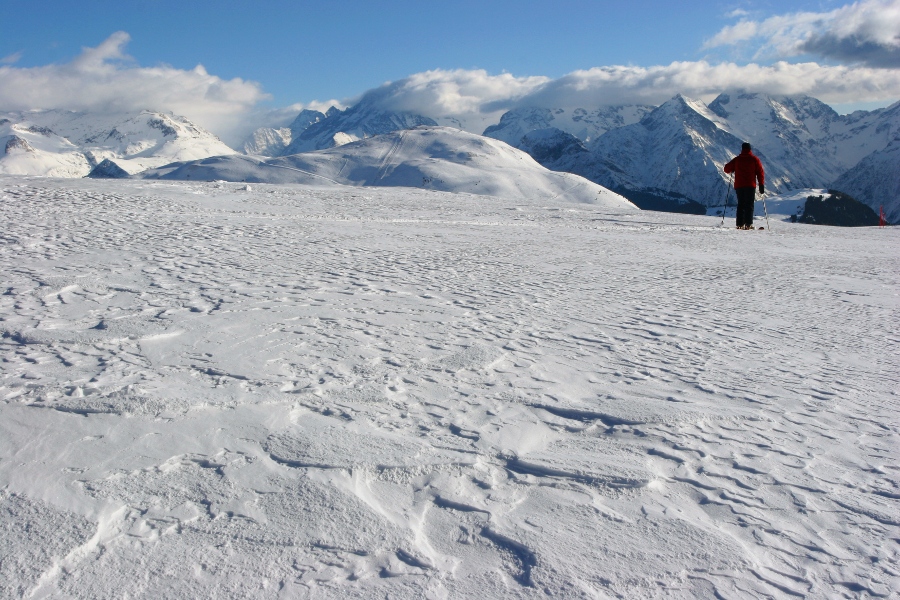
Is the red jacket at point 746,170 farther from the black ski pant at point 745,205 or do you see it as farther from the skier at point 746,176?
the black ski pant at point 745,205

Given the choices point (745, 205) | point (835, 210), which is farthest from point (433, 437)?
point (835, 210)

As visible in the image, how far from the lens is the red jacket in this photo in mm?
15258

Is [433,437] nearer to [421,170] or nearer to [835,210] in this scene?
[421,170]

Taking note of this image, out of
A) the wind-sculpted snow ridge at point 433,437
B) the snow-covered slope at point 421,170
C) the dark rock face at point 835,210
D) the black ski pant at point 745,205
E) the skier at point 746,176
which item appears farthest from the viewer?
the dark rock face at point 835,210

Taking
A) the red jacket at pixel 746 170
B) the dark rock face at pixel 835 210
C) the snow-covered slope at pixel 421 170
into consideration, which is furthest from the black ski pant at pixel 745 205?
the dark rock face at pixel 835 210

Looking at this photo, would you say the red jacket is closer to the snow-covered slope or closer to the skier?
the skier

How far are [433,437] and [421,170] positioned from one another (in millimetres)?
84534

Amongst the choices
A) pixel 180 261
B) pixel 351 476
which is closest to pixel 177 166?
pixel 180 261

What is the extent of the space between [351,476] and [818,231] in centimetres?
1786

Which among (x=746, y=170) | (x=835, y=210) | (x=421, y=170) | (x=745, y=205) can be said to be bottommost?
(x=745, y=205)

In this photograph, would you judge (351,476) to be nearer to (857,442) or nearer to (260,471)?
(260,471)

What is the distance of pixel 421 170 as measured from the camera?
85500 millimetres

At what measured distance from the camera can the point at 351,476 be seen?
293cm

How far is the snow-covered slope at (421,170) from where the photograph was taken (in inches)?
3130
